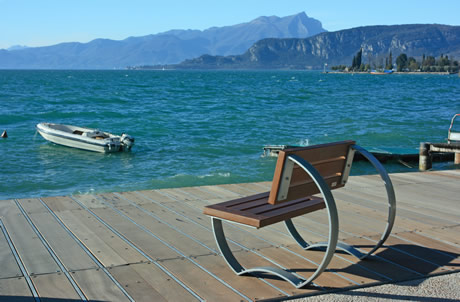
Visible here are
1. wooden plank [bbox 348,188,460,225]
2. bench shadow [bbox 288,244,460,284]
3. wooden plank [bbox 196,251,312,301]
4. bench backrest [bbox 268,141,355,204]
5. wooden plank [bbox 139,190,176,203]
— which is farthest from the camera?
wooden plank [bbox 139,190,176,203]

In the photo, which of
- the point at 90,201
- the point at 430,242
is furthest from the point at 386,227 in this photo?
the point at 90,201

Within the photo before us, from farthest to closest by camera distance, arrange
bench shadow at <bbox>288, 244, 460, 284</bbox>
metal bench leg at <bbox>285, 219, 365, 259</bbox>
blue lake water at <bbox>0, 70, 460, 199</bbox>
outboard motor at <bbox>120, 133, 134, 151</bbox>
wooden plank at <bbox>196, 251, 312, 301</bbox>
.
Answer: outboard motor at <bbox>120, 133, 134, 151</bbox>
blue lake water at <bbox>0, 70, 460, 199</bbox>
metal bench leg at <bbox>285, 219, 365, 259</bbox>
bench shadow at <bbox>288, 244, 460, 284</bbox>
wooden plank at <bbox>196, 251, 312, 301</bbox>

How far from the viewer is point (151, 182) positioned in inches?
542

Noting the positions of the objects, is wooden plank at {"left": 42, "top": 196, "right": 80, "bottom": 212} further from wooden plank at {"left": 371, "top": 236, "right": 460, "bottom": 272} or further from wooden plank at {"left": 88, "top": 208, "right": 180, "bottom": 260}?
wooden plank at {"left": 371, "top": 236, "right": 460, "bottom": 272}

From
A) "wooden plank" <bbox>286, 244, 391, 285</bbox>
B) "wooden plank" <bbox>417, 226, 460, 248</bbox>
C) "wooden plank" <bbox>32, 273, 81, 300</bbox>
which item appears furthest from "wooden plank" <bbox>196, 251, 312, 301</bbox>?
"wooden plank" <bbox>417, 226, 460, 248</bbox>

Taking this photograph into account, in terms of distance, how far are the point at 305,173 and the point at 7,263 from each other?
2312 millimetres

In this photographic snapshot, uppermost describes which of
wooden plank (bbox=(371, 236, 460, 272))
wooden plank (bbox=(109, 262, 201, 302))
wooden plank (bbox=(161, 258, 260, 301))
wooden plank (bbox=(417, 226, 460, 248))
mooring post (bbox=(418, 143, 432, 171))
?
wooden plank (bbox=(109, 262, 201, 302))

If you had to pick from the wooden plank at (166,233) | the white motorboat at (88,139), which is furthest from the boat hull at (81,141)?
the wooden plank at (166,233)

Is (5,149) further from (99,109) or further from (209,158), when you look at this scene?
(99,109)

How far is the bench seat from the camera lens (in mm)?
3504

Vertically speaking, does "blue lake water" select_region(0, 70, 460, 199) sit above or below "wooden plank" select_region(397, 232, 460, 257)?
below

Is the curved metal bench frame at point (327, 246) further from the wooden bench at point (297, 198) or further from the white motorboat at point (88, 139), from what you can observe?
the white motorboat at point (88, 139)

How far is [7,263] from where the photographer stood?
3990 mm

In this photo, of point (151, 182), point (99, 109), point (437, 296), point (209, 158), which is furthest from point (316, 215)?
point (99, 109)
